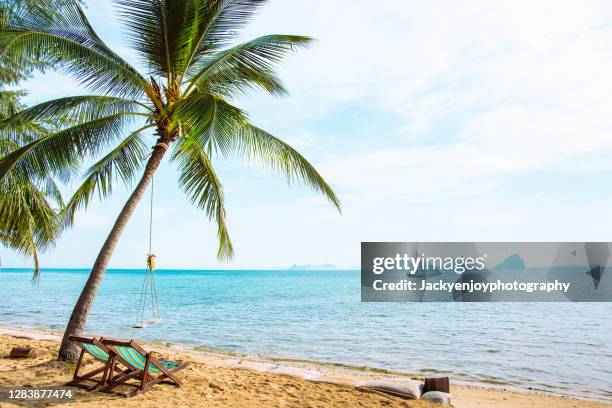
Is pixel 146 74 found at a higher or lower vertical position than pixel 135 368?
higher

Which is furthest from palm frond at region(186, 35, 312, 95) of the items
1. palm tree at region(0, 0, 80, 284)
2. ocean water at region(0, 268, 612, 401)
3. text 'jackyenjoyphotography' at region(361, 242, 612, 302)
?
text 'jackyenjoyphotography' at region(361, 242, 612, 302)

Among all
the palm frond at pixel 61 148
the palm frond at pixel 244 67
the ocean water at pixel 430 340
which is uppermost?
the palm frond at pixel 244 67

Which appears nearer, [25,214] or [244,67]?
[244,67]

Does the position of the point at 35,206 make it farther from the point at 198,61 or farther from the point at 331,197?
the point at 331,197

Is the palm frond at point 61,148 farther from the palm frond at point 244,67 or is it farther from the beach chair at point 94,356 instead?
the beach chair at point 94,356

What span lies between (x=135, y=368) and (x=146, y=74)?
14.9ft

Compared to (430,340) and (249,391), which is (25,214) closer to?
(249,391)

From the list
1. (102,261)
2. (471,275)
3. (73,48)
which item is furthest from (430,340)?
(471,275)

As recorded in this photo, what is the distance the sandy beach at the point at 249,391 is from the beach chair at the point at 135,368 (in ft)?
0.40

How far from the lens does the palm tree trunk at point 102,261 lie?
6.96 metres

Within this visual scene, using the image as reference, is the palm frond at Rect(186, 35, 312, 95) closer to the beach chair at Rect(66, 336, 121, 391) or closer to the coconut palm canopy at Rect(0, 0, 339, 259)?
the coconut palm canopy at Rect(0, 0, 339, 259)

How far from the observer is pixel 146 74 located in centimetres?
766

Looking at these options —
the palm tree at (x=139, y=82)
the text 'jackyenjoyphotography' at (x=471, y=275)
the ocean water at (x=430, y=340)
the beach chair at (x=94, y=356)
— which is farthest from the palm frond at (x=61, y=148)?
the text 'jackyenjoyphotography' at (x=471, y=275)

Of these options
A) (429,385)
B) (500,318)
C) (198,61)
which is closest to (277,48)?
(198,61)
